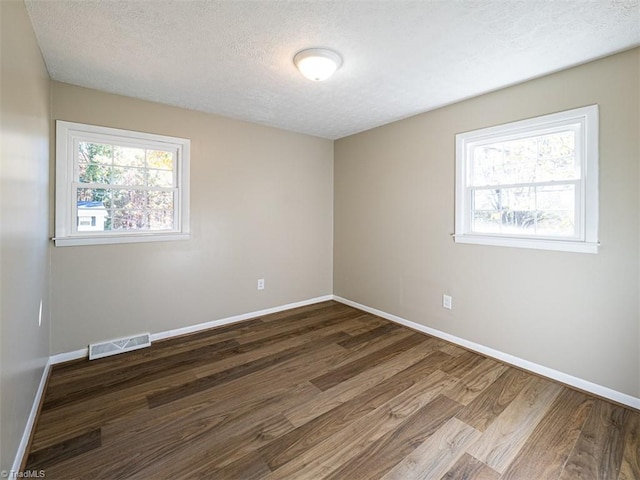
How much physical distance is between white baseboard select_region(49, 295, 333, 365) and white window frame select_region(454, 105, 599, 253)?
2296mm

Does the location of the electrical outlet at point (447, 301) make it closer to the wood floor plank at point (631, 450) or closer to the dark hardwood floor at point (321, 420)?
the dark hardwood floor at point (321, 420)

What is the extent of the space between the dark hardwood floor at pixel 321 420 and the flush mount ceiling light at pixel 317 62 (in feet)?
7.70

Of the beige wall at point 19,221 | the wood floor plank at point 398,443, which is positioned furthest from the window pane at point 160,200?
the wood floor plank at point 398,443

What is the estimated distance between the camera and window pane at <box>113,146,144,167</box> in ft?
9.37

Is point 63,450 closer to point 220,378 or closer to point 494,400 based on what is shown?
point 220,378

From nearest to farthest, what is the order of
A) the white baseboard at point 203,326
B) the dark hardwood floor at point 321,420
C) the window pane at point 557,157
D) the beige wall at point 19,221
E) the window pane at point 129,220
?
the beige wall at point 19,221
the dark hardwood floor at point 321,420
the window pane at point 557,157
the white baseboard at point 203,326
the window pane at point 129,220

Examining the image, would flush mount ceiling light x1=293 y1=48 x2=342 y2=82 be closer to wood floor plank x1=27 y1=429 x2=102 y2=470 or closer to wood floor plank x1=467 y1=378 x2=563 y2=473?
wood floor plank x1=467 y1=378 x2=563 y2=473

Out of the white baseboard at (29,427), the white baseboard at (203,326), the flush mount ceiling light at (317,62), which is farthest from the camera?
the white baseboard at (203,326)

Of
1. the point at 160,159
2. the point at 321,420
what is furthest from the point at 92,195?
the point at 321,420

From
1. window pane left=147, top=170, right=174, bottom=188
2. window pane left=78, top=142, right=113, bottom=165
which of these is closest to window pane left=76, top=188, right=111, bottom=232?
window pane left=78, top=142, right=113, bottom=165

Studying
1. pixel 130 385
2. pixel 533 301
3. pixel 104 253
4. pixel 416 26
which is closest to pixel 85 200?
pixel 104 253

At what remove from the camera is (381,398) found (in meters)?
2.14

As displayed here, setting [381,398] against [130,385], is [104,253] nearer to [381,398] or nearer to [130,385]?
[130,385]

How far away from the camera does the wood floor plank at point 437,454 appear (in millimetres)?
1527
